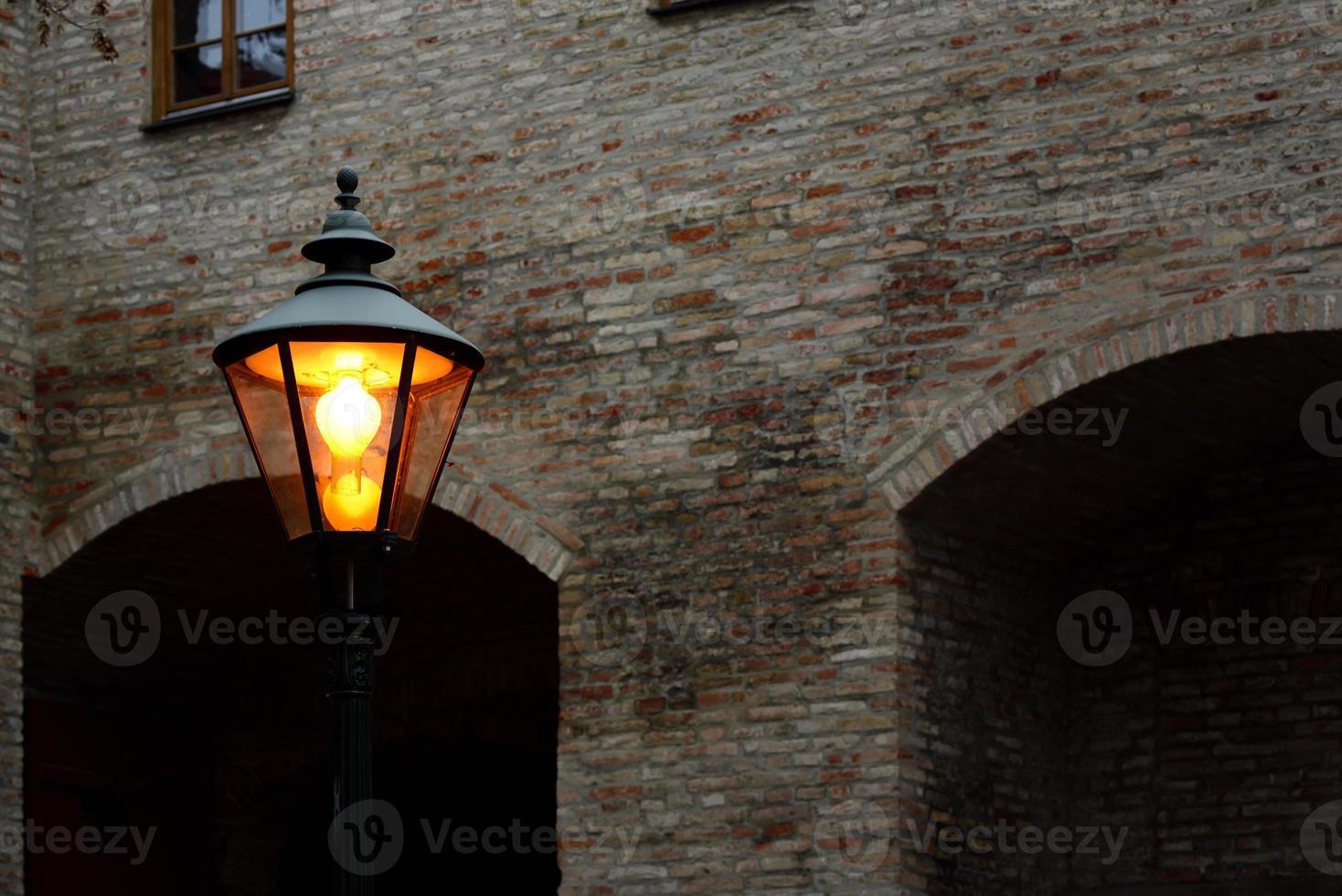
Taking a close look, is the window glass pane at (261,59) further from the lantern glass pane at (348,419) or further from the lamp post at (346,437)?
the lantern glass pane at (348,419)

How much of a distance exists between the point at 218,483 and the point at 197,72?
2.02 metres

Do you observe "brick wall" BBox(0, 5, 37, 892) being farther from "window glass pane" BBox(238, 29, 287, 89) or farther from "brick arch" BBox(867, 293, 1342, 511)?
"brick arch" BBox(867, 293, 1342, 511)

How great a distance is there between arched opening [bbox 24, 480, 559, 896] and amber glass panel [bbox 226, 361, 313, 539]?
15.2 ft

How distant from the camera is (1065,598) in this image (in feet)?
29.5

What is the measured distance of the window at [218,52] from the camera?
31.9 feet

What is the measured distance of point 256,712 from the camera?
11.3 meters

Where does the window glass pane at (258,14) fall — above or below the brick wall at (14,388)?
above

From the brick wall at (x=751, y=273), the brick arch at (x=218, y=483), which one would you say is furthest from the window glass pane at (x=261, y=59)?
the brick arch at (x=218, y=483)

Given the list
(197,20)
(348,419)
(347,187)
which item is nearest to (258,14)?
(197,20)

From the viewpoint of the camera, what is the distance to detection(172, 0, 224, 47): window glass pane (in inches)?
391

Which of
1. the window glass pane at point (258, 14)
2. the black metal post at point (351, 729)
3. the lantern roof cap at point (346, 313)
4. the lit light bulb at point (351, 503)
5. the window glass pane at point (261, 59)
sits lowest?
the black metal post at point (351, 729)

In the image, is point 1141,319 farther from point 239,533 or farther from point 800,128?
point 239,533

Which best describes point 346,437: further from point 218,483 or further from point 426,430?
point 218,483

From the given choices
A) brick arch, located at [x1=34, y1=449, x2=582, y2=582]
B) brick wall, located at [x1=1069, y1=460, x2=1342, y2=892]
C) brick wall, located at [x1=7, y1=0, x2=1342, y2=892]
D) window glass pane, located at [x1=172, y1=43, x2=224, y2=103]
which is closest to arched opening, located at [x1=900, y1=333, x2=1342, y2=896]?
brick wall, located at [x1=1069, y1=460, x2=1342, y2=892]
